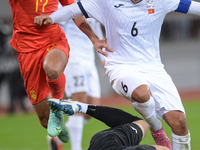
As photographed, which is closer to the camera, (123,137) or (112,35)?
(123,137)

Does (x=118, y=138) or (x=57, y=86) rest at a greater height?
(x=118, y=138)

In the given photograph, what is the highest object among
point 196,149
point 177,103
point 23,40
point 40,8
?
point 40,8

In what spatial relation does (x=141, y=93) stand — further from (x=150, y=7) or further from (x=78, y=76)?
(x=78, y=76)

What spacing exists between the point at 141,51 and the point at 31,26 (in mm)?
1410

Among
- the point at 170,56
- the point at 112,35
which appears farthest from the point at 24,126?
the point at 170,56

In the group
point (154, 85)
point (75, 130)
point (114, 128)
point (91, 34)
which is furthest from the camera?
point (75, 130)

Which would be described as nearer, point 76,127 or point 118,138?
point 118,138

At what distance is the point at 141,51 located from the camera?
169 inches

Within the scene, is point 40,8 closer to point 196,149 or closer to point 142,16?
point 142,16

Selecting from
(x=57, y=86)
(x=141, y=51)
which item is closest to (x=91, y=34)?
(x=141, y=51)

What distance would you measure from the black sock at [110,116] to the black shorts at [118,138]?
192 millimetres

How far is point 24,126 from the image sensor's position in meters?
9.95

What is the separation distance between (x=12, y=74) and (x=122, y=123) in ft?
30.2

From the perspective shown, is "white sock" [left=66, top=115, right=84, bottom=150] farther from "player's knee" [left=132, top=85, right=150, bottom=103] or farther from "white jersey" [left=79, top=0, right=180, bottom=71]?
"player's knee" [left=132, top=85, right=150, bottom=103]
